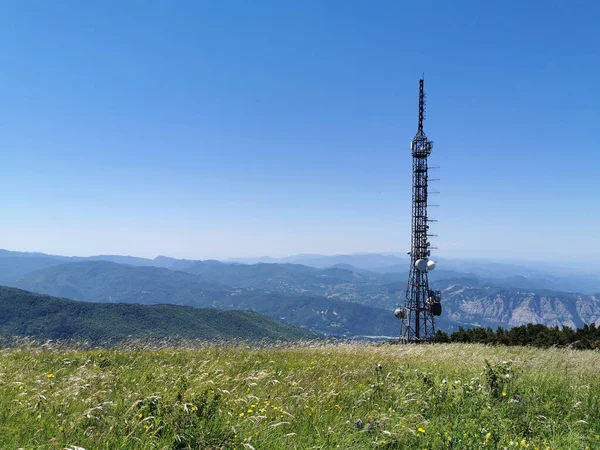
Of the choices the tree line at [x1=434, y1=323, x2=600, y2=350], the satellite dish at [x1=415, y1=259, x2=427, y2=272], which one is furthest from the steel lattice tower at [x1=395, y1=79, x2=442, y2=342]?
the tree line at [x1=434, y1=323, x2=600, y2=350]

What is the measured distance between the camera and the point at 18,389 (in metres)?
5.74

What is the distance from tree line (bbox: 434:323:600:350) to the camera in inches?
731

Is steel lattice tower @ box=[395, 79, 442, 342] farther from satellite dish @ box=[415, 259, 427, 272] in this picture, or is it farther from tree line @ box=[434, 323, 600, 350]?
tree line @ box=[434, 323, 600, 350]

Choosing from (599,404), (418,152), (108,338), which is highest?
(418,152)

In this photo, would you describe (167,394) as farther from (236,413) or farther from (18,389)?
(18,389)

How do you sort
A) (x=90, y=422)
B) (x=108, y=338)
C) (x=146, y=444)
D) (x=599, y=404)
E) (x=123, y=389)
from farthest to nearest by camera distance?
(x=108, y=338)
(x=599, y=404)
(x=123, y=389)
(x=90, y=422)
(x=146, y=444)


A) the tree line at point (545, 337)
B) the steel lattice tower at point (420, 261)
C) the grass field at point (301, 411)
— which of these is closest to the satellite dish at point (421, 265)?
the steel lattice tower at point (420, 261)

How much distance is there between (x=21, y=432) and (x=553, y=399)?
26.9 feet

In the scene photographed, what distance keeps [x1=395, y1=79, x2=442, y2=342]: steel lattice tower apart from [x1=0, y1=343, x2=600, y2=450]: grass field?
114 ft

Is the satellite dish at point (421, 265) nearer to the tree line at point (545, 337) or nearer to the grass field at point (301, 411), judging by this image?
the tree line at point (545, 337)

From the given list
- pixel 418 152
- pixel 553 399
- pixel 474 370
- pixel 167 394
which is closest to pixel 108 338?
pixel 167 394

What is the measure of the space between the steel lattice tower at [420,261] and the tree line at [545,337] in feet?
58.7

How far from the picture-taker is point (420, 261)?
→ 41719mm

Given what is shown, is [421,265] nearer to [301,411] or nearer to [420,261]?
[420,261]
